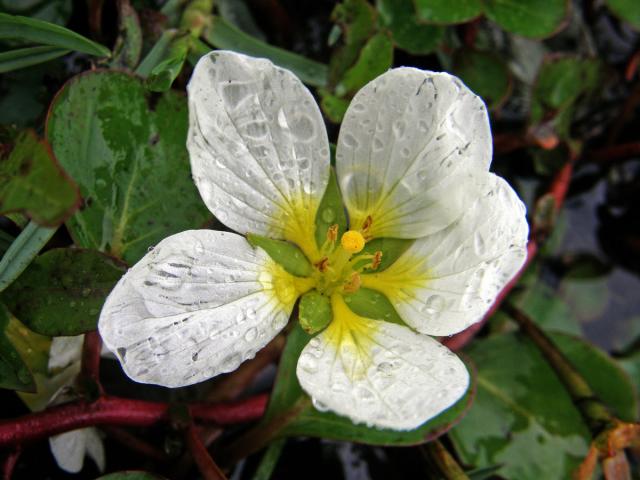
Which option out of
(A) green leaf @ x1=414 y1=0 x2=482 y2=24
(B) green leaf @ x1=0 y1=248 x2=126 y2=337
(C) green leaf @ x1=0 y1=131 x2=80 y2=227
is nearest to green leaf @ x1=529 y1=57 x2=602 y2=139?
(A) green leaf @ x1=414 y1=0 x2=482 y2=24

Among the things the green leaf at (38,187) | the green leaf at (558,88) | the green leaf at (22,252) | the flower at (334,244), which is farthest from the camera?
the green leaf at (558,88)

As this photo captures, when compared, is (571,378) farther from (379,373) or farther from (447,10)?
(447,10)

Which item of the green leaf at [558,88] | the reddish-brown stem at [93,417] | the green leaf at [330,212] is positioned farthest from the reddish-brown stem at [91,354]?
the green leaf at [558,88]

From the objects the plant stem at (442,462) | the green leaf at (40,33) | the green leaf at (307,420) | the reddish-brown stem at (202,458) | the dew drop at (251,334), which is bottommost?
the plant stem at (442,462)

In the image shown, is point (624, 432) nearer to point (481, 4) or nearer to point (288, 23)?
point (481, 4)

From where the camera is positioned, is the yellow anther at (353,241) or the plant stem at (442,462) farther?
the plant stem at (442,462)

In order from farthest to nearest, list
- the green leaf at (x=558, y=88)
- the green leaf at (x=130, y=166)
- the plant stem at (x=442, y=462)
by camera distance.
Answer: the green leaf at (x=558, y=88), the plant stem at (x=442, y=462), the green leaf at (x=130, y=166)

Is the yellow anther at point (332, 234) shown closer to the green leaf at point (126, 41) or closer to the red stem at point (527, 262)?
the red stem at point (527, 262)
